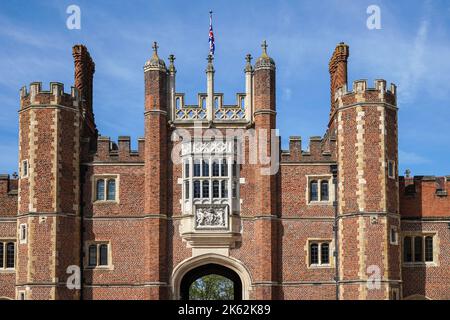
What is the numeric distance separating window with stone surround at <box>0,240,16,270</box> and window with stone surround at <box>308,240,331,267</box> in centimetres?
1315

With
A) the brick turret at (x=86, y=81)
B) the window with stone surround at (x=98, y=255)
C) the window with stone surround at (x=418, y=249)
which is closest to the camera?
the window with stone surround at (x=98, y=255)

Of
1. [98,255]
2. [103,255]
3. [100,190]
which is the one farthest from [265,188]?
[98,255]

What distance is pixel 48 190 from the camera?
111 ft

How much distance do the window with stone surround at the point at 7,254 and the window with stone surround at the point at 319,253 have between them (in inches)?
518

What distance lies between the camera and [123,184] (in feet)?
115

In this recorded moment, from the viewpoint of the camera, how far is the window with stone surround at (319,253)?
34.8 meters

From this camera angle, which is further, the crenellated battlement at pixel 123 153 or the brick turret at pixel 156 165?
the crenellated battlement at pixel 123 153

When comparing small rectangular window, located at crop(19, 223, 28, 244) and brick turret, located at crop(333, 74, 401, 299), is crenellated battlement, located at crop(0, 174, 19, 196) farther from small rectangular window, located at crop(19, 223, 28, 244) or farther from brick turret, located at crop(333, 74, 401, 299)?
brick turret, located at crop(333, 74, 401, 299)

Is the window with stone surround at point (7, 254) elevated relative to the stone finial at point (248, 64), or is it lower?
lower

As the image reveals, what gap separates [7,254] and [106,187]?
5357 millimetres

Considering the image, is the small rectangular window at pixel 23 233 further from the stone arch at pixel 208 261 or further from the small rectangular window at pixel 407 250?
the small rectangular window at pixel 407 250

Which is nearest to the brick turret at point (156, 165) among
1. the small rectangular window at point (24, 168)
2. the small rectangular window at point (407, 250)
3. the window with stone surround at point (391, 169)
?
the small rectangular window at point (24, 168)

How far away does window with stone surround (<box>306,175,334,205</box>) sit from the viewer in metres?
35.2

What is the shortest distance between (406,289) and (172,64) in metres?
14.5
